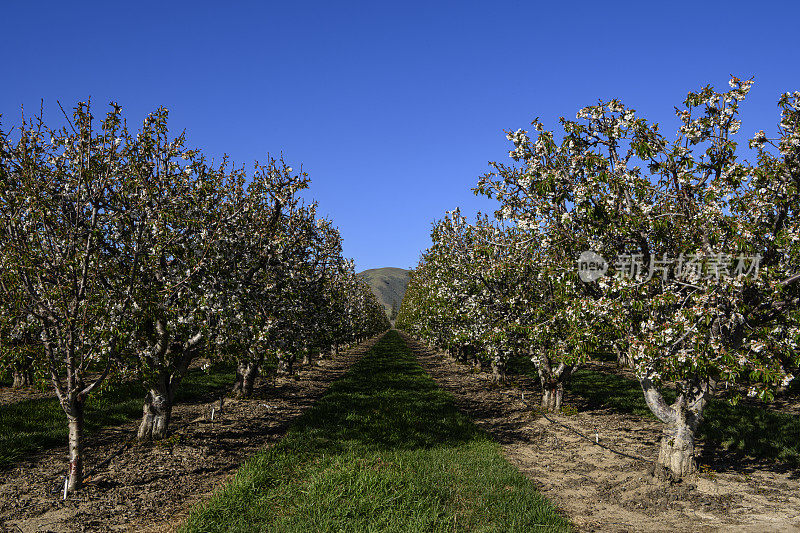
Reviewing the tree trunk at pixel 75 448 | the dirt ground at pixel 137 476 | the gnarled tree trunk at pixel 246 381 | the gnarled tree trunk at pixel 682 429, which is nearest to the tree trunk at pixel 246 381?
the gnarled tree trunk at pixel 246 381

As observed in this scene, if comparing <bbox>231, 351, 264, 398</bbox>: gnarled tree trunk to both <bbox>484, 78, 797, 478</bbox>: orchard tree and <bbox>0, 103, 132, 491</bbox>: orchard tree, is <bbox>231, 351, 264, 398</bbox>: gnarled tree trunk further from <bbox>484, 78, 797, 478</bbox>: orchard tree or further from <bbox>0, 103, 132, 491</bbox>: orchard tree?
<bbox>484, 78, 797, 478</bbox>: orchard tree

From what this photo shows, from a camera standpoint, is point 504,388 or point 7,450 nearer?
point 7,450

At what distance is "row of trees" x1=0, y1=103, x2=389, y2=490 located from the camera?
32.7 ft

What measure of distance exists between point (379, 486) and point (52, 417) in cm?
1350

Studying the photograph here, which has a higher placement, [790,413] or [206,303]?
[206,303]

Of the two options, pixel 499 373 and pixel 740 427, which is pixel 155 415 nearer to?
pixel 740 427

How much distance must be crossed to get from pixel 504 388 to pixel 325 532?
20.2m

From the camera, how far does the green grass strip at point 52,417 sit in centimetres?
1272

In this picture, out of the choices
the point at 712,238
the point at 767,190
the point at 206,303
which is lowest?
the point at 206,303

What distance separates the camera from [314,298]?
787 inches

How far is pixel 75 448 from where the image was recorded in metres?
10.3

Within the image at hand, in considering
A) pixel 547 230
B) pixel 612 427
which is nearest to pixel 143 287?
pixel 547 230

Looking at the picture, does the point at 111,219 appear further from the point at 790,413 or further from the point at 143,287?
the point at 790,413

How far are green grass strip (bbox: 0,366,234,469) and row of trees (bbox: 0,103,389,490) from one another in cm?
123
